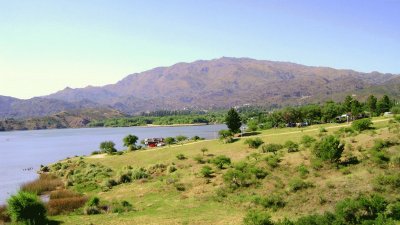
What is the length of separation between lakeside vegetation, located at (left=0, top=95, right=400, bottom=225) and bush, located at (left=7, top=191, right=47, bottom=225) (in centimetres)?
299

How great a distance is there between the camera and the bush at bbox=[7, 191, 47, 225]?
29300 millimetres

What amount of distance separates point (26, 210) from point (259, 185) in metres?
22.4

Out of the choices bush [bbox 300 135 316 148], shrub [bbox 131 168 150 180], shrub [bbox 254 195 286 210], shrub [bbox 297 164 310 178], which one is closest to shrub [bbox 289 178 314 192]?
shrub [bbox 254 195 286 210]

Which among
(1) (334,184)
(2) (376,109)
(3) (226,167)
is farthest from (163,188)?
(2) (376,109)

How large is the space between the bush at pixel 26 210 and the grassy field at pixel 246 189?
7.30ft

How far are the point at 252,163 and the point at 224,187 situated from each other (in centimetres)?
984

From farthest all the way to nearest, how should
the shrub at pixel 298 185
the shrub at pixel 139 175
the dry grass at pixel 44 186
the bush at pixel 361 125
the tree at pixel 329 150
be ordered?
1. the bush at pixel 361 125
2. the shrub at pixel 139 175
3. the dry grass at pixel 44 186
4. the tree at pixel 329 150
5. the shrub at pixel 298 185

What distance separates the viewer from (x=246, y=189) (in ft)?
130

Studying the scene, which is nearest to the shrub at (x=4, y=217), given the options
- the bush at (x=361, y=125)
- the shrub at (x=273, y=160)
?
the shrub at (x=273, y=160)

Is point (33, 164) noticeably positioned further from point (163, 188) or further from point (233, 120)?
point (163, 188)

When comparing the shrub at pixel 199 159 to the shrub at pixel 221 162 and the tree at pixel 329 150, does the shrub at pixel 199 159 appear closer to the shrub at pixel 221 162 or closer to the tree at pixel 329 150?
the shrub at pixel 221 162

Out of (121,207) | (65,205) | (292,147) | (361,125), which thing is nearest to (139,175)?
(65,205)

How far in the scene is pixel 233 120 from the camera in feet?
268

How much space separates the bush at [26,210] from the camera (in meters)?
29.3
